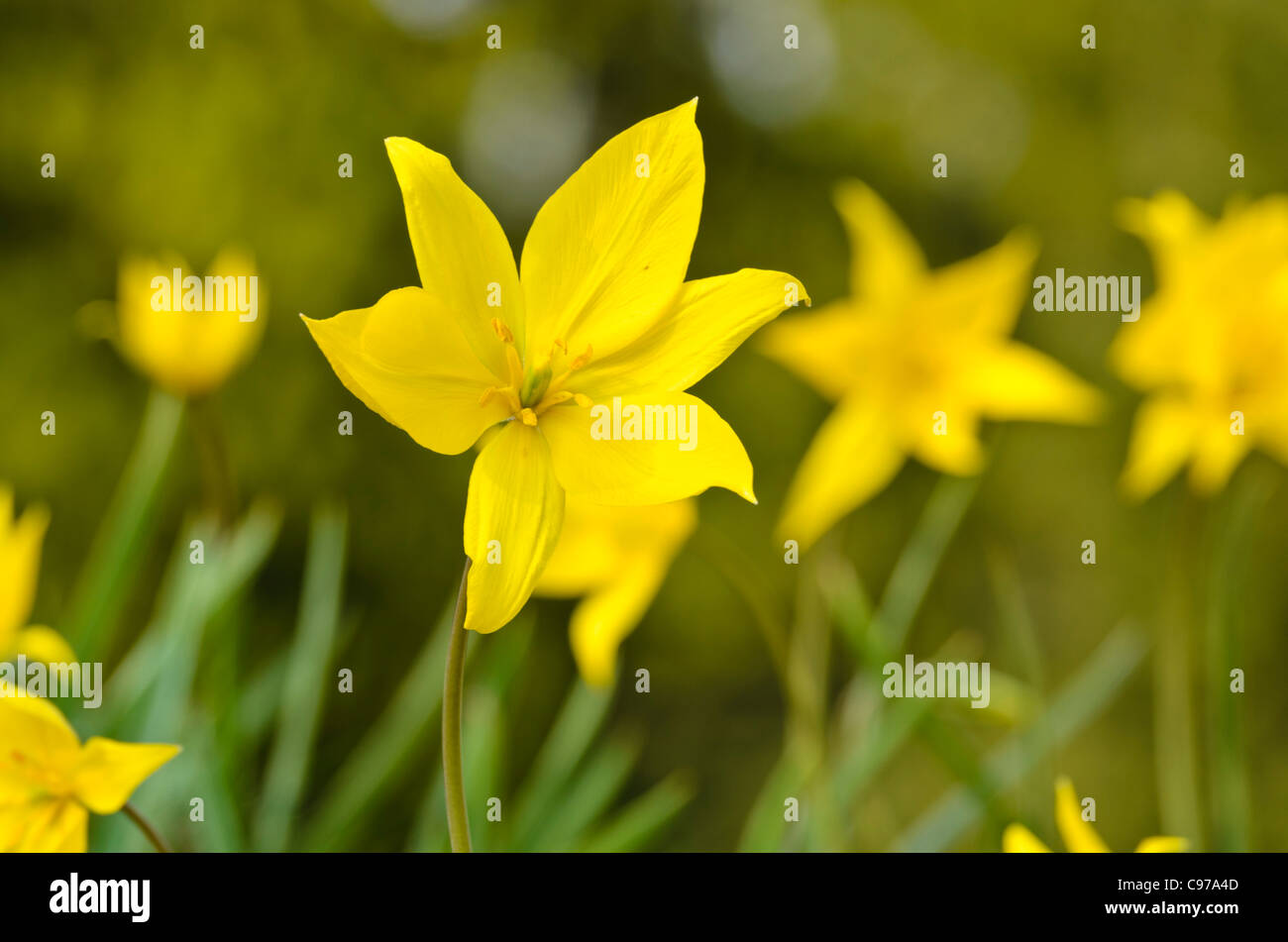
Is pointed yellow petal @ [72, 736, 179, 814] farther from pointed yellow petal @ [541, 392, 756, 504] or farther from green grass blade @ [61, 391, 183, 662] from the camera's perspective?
green grass blade @ [61, 391, 183, 662]

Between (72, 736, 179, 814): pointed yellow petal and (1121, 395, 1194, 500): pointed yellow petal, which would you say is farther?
(1121, 395, 1194, 500): pointed yellow petal

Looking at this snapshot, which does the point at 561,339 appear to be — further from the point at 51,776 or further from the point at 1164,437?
the point at 1164,437

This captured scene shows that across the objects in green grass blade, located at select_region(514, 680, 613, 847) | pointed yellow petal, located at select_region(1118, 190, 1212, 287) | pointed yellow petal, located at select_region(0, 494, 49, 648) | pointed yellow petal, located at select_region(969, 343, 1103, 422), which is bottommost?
green grass blade, located at select_region(514, 680, 613, 847)

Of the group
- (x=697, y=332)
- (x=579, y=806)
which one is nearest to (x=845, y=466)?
(x=579, y=806)

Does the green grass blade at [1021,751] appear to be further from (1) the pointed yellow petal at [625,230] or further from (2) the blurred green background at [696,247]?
(2) the blurred green background at [696,247]

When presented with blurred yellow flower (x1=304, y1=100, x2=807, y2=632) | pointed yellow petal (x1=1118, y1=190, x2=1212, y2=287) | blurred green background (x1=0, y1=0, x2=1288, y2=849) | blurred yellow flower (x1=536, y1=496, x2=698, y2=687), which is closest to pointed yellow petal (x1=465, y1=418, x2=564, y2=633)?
blurred yellow flower (x1=304, y1=100, x2=807, y2=632)

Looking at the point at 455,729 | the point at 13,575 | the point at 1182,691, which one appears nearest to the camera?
the point at 455,729
